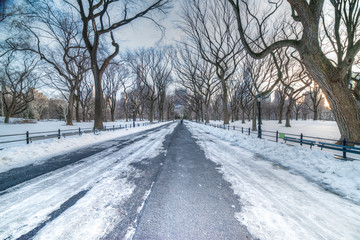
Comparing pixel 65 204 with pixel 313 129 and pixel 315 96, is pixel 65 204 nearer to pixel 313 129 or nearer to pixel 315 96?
pixel 313 129

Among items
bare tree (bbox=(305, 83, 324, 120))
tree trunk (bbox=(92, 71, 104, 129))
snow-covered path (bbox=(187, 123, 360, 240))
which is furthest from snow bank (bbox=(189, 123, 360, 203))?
bare tree (bbox=(305, 83, 324, 120))

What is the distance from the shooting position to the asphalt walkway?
2.02m

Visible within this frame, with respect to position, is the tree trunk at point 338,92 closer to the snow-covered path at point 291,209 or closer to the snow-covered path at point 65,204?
the snow-covered path at point 291,209

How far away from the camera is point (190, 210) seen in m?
2.54

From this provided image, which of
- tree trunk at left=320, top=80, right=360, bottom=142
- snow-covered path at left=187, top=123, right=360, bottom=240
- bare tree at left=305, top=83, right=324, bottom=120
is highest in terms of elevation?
bare tree at left=305, top=83, right=324, bottom=120

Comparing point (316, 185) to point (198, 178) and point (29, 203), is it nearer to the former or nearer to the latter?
point (198, 178)

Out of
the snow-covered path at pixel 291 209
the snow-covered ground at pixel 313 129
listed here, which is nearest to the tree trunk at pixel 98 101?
the snow-covered path at pixel 291 209

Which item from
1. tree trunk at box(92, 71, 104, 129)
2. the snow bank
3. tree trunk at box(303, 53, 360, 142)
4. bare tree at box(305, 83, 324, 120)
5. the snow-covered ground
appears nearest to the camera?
the snow bank

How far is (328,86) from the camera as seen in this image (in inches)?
235

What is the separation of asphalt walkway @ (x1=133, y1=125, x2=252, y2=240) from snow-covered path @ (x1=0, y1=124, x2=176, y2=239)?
1.97ft

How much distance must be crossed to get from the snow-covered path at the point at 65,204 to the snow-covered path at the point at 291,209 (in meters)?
2.41

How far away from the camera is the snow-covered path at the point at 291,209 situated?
2066mm

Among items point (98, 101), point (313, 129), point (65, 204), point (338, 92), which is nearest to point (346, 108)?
point (338, 92)

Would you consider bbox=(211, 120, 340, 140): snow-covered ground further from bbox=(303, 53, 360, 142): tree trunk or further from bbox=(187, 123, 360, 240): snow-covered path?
bbox=(187, 123, 360, 240): snow-covered path
